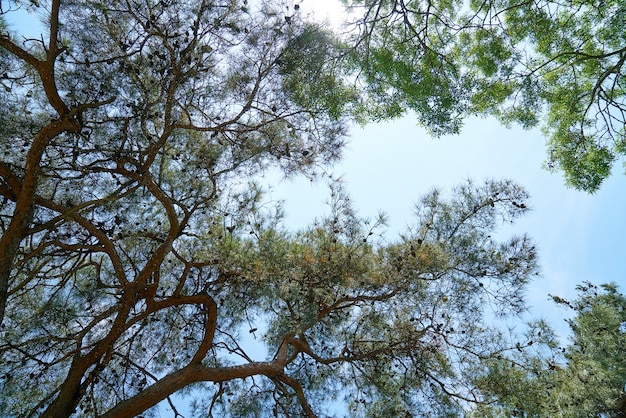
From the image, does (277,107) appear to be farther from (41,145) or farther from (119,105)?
(41,145)

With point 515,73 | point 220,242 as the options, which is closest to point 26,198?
point 220,242

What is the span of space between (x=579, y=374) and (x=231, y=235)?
265cm

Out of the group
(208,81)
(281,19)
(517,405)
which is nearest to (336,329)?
(517,405)

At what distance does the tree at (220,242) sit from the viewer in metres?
2.56

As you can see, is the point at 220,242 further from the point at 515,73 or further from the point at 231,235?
the point at 515,73

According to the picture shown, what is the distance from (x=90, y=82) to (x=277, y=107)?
3.57ft

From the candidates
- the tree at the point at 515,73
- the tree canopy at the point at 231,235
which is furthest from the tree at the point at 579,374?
the tree at the point at 515,73

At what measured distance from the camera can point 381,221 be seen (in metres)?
2.89

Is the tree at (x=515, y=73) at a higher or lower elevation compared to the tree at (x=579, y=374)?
higher

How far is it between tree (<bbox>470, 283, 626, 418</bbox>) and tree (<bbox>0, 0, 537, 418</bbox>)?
186 mm

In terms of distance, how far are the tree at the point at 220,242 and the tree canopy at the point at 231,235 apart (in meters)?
0.01

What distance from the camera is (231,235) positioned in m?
2.79

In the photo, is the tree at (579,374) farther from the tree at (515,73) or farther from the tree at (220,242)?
the tree at (515,73)

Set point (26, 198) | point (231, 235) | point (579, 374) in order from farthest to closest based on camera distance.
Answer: point (579, 374)
point (231, 235)
point (26, 198)
